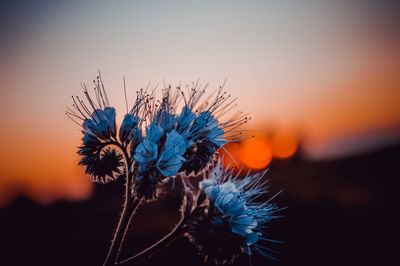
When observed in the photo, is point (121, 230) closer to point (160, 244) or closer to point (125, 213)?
point (125, 213)

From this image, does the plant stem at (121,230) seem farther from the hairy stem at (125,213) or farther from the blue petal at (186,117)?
the blue petal at (186,117)

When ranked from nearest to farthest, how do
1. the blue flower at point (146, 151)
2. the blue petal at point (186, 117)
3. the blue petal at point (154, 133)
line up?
the blue flower at point (146, 151)
the blue petal at point (154, 133)
the blue petal at point (186, 117)

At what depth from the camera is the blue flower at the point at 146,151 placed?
2.74 meters

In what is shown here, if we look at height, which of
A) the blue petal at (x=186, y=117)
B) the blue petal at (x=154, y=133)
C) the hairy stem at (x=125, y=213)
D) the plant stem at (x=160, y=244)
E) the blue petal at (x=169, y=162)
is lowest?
the plant stem at (x=160, y=244)

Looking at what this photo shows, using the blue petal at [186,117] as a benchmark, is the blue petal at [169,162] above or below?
below

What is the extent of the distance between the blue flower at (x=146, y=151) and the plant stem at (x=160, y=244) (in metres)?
0.83

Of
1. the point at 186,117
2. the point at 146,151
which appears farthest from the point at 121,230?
the point at 186,117

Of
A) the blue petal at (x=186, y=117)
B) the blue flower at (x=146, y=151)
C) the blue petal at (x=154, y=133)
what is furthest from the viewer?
the blue petal at (x=186, y=117)

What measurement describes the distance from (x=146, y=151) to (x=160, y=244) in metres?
0.94

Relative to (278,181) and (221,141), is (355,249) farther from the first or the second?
(221,141)

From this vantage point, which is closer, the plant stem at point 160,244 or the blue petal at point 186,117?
the plant stem at point 160,244

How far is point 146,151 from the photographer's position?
277cm

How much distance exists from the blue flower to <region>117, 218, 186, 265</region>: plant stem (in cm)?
83

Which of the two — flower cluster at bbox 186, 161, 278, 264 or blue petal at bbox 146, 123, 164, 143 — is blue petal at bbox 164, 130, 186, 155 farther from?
flower cluster at bbox 186, 161, 278, 264
